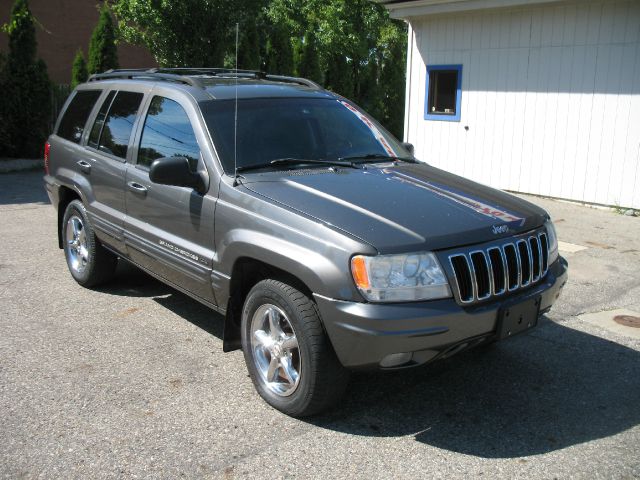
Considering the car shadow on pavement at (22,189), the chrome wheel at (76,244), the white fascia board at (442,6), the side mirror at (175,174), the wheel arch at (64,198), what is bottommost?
the car shadow on pavement at (22,189)

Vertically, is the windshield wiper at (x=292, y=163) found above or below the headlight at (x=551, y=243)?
above

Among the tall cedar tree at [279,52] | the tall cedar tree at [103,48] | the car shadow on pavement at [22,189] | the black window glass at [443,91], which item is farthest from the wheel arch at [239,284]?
the tall cedar tree at [279,52]

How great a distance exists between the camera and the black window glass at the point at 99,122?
19.0ft

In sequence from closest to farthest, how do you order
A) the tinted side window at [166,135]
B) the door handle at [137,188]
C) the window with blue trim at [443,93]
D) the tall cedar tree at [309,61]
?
the tinted side window at [166,135] < the door handle at [137,188] < the window with blue trim at [443,93] < the tall cedar tree at [309,61]

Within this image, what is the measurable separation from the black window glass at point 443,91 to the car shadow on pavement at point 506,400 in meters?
8.24

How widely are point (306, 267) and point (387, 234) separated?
45 cm

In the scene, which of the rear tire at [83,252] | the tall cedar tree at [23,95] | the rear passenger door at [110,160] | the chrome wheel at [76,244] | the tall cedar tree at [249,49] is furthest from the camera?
the tall cedar tree at [249,49]

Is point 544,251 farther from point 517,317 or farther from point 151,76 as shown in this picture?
point 151,76

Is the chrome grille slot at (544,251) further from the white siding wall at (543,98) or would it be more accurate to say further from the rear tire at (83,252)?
the white siding wall at (543,98)

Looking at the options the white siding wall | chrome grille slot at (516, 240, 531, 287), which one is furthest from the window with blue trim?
chrome grille slot at (516, 240, 531, 287)

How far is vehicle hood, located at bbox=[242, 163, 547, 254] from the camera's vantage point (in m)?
3.52

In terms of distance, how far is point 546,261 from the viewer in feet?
13.6

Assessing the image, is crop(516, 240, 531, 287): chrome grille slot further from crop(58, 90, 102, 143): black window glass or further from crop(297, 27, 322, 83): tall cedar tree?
crop(297, 27, 322, 83): tall cedar tree

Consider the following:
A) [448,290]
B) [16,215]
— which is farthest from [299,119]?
[16,215]
